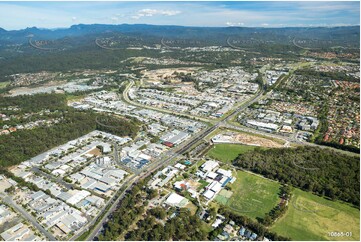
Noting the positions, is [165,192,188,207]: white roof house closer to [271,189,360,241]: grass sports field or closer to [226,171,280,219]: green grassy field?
[226,171,280,219]: green grassy field

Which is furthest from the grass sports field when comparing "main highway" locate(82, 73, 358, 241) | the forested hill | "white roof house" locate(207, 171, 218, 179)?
"main highway" locate(82, 73, 358, 241)

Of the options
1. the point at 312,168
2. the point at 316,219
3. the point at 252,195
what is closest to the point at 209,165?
the point at 252,195

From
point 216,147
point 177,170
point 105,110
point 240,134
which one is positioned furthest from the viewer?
point 105,110

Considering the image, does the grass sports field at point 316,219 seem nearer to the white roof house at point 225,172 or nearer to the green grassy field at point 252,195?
the green grassy field at point 252,195

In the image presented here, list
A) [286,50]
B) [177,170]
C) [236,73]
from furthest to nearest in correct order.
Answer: [286,50], [236,73], [177,170]

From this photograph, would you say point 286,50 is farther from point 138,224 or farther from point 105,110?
point 138,224

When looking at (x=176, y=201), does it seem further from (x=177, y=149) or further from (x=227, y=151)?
(x=227, y=151)

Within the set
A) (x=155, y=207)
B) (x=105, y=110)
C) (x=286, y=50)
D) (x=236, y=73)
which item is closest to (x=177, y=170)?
(x=155, y=207)
